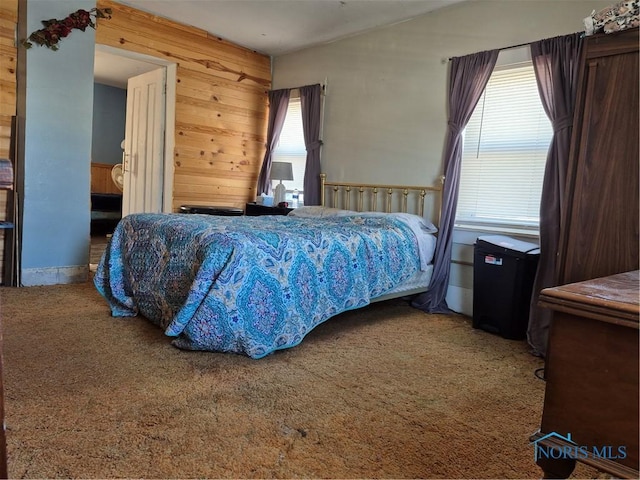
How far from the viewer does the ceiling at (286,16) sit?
3887 millimetres

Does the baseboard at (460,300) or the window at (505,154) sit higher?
the window at (505,154)

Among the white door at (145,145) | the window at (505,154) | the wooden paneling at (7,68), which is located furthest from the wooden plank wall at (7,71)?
the window at (505,154)

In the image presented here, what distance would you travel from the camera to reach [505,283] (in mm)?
3016

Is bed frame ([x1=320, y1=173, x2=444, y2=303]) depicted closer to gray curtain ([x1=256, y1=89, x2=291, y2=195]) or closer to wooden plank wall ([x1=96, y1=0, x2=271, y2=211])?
gray curtain ([x1=256, y1=89, x2=291, y2=195])

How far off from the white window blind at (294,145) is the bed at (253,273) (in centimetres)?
157

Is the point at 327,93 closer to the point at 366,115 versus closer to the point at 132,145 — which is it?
the point at 366,115

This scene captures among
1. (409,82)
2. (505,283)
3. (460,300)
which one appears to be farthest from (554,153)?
(409,82)

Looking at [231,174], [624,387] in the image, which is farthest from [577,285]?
[231,174]

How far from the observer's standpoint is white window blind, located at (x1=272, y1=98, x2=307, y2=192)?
5.08 metres

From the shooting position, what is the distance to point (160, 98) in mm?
4777

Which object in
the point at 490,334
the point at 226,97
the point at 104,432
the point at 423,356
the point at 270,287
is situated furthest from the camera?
the point at 226,97

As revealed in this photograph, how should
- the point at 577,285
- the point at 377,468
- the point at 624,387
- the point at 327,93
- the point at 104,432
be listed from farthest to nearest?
the point at 327,93 → the point at 104,432 → the point at 377,468 → the point at 577,285 → the point at 624,387

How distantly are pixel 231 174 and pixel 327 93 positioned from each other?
1482 mm

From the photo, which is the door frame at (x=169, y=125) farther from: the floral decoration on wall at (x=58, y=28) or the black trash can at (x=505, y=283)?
the black trash can at (x=505, y=283)
